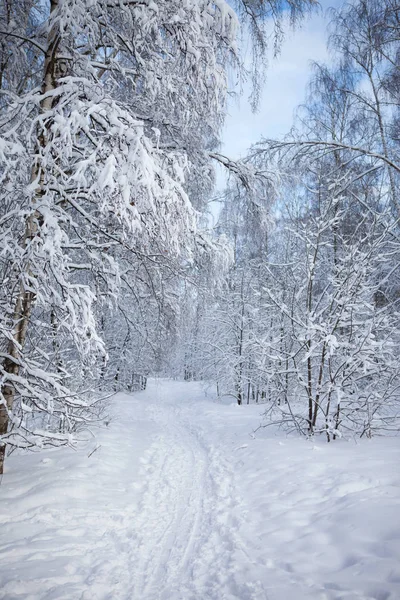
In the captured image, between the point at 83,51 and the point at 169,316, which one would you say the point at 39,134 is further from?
the point at 169,316

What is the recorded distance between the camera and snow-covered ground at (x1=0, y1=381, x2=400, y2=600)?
2248 millimetres

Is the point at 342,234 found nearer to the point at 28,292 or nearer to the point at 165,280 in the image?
the point at 165,280

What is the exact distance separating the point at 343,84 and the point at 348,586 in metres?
9.31

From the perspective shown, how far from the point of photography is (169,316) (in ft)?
15.5

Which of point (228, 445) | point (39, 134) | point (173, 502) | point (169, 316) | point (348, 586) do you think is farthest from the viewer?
point (228, 445)

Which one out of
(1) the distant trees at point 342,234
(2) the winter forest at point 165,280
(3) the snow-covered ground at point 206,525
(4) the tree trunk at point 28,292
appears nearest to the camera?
(3) the snow-covered ground at point 206,525

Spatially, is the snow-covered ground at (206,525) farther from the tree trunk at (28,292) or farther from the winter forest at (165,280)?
the tree trunk at (28,292)

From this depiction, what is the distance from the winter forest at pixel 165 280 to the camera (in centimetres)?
254

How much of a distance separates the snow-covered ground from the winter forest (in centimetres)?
2

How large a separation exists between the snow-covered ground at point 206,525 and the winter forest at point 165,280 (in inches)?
1.0

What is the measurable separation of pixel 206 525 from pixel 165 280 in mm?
3226

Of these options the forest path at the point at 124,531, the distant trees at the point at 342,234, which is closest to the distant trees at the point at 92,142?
the forest path at the point at 124,531

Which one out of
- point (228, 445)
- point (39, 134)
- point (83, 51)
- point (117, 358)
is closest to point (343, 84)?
point (83, 51)

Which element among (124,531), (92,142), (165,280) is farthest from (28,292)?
(124,531)
